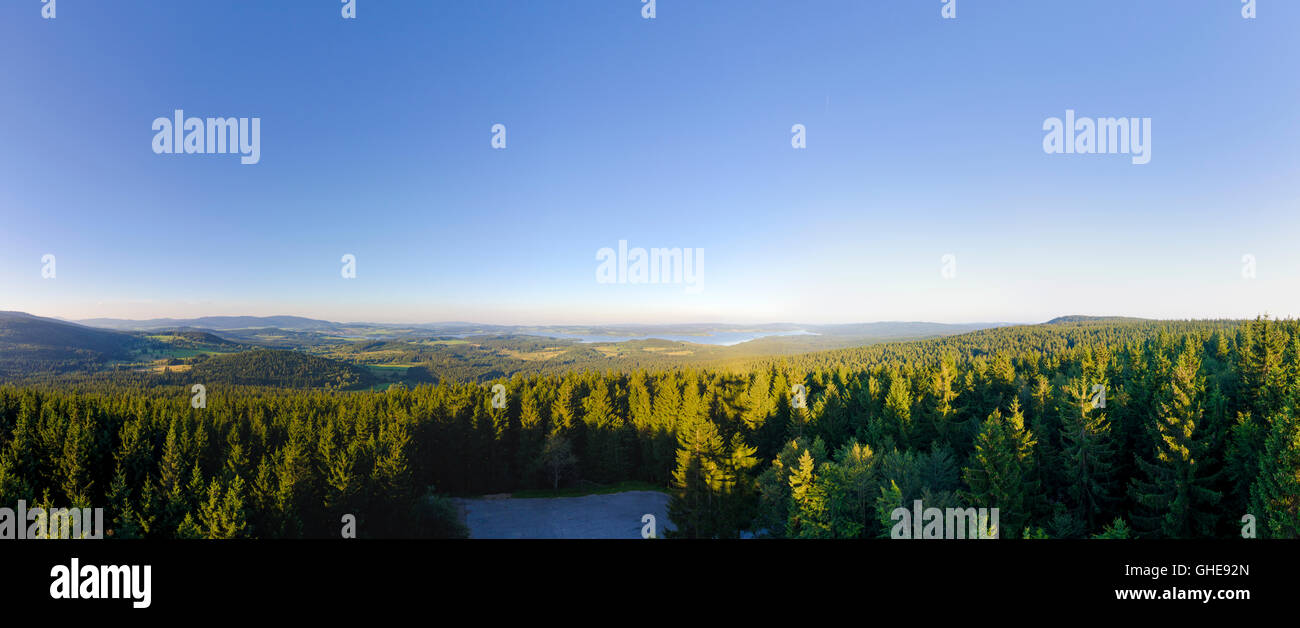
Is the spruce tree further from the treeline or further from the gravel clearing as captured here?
the gravel clearing

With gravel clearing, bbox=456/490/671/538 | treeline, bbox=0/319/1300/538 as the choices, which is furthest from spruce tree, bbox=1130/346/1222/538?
gravel clearing, bbox=456/490/671/538

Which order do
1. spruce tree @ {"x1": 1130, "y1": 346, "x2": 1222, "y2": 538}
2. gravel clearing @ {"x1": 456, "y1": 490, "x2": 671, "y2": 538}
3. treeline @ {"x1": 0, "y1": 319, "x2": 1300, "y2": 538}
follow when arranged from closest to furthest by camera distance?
spruce tree @ {"x1": 1130, "y1": 346, "x2": 1222, "y2": 538}
treeline @ {"x1": 0, "y1": 319, "x2": 1300, "y2": 538}
gravel clearing @ {"x1": 456, "y1": 490, "x2": 671, "y2": 538}

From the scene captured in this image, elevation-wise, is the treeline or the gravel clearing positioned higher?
the treeline

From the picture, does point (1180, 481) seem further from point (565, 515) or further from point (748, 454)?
point (565, 515)

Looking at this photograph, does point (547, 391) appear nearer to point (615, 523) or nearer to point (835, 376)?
point (615, 523)

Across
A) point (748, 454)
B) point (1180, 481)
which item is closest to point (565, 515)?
point (748, 454)
